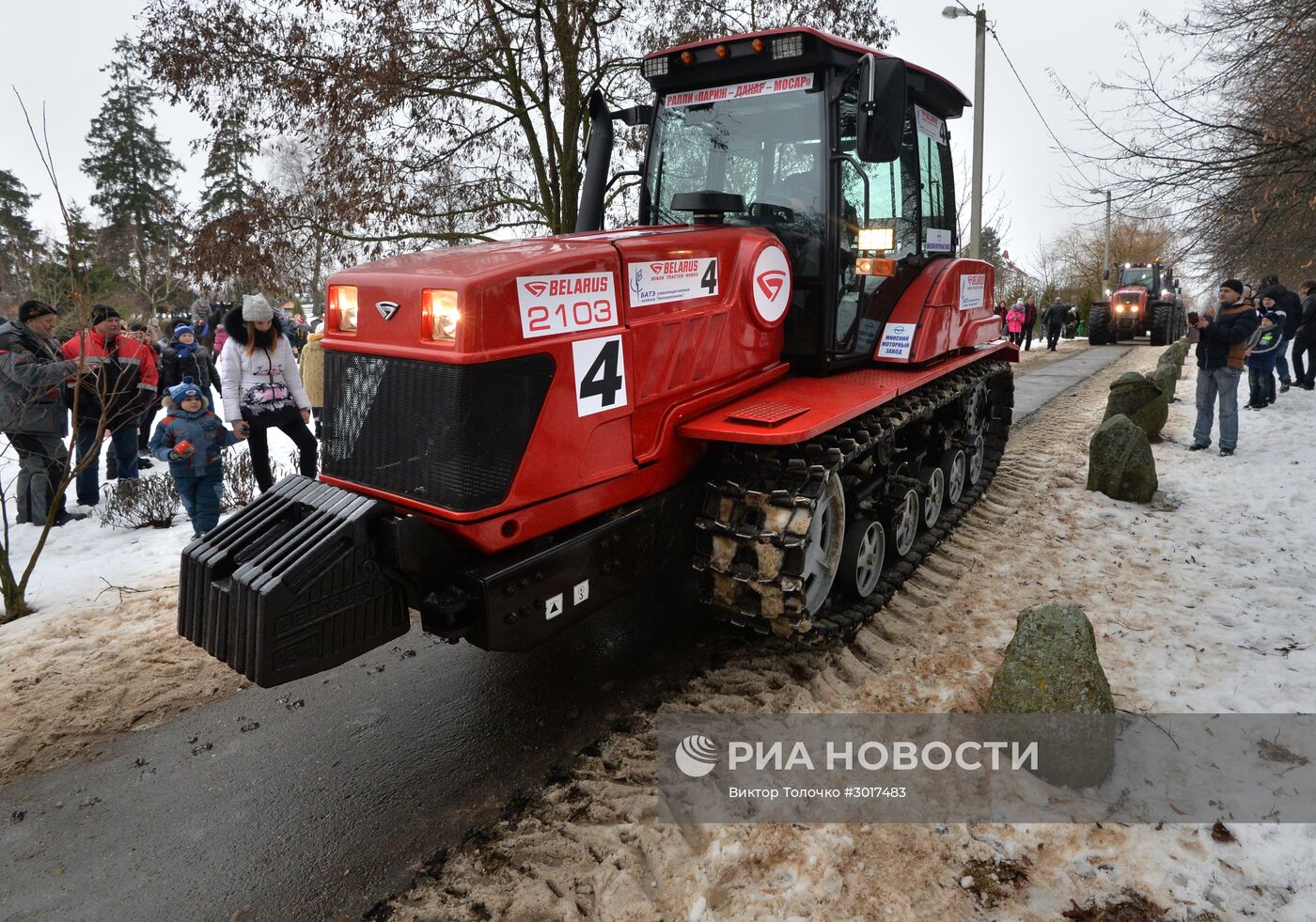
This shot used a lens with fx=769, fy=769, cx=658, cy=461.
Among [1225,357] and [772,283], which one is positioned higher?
[772,283]

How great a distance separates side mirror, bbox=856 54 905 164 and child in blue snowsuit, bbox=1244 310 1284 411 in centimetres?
807

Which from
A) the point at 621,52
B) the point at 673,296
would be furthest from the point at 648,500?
the point at 621,52

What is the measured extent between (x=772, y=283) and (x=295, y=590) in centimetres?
271

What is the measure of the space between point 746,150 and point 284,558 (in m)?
3.28

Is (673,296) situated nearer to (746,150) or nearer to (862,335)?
(746,150)

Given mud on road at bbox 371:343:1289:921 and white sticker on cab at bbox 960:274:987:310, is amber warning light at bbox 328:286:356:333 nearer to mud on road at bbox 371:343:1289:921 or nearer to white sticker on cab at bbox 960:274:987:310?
mud on road at bbox 371:343:1289:921

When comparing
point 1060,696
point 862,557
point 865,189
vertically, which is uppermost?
point 865,189

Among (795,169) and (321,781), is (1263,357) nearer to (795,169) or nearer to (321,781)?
(795,169)

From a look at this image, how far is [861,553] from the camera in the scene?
436 cm

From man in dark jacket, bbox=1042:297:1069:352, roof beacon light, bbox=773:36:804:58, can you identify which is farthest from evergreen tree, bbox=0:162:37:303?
man in dark jacket, bbox=1042:297:1069:352

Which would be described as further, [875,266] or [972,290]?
[972,290]

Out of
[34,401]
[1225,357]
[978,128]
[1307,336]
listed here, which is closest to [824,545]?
[34,401]

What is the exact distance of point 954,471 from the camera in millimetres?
6027

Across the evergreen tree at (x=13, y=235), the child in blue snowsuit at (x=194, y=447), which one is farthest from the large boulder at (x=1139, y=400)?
the evergreen tree at (x=13, y=235)
